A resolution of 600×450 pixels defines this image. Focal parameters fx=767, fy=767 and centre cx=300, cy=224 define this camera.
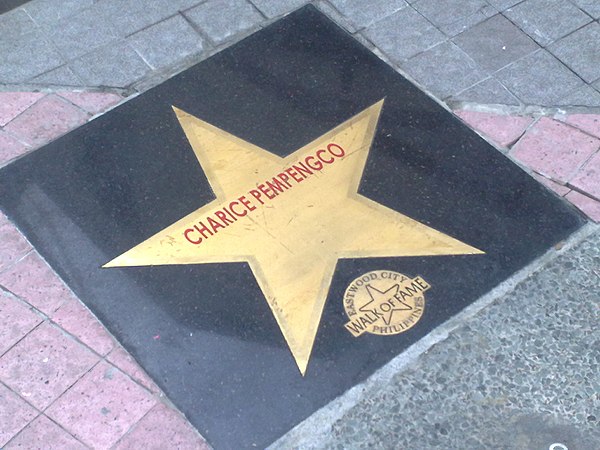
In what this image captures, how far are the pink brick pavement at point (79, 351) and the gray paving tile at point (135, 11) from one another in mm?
835

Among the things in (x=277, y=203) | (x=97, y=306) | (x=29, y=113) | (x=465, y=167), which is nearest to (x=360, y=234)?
(x=277, y=203)

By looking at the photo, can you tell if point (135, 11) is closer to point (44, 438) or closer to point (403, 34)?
point (403, 34)

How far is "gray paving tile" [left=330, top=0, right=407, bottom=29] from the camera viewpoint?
4.31 metres

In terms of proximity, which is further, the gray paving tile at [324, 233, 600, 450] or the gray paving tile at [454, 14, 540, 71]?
the gray paving tile at [454, 14, 540, 71]

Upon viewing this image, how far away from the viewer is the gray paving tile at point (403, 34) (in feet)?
13.6

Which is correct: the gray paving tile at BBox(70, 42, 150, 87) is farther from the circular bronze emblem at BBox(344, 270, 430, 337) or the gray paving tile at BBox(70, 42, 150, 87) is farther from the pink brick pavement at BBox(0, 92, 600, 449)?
the circular bronze emblem at BBox(344, 270, 430, 337)

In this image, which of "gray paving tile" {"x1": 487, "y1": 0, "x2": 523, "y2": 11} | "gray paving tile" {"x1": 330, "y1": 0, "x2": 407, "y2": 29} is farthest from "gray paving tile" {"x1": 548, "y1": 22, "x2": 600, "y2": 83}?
"gray paving tile" {"x1": 330, "y1": 0, "x2": 407, "y2": 29}

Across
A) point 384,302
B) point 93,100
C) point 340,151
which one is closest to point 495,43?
point 340,151

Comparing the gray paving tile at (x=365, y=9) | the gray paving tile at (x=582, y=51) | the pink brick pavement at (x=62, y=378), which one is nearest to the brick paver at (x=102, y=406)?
the pink brick pavement at (x=62, y=378)

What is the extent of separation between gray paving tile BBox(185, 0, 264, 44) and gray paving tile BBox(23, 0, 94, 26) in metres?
0.63

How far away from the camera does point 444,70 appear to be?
13.3ft

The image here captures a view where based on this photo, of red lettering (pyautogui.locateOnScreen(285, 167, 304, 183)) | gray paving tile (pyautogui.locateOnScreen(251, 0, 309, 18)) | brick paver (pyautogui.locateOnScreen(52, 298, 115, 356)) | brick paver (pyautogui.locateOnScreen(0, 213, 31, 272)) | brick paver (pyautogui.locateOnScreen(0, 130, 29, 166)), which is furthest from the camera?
gray paving tile (pyautogui.locateOnScreen(251, 0, 309, 18))

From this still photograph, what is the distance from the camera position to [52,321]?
3.20 meters

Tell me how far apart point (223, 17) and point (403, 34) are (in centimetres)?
101
